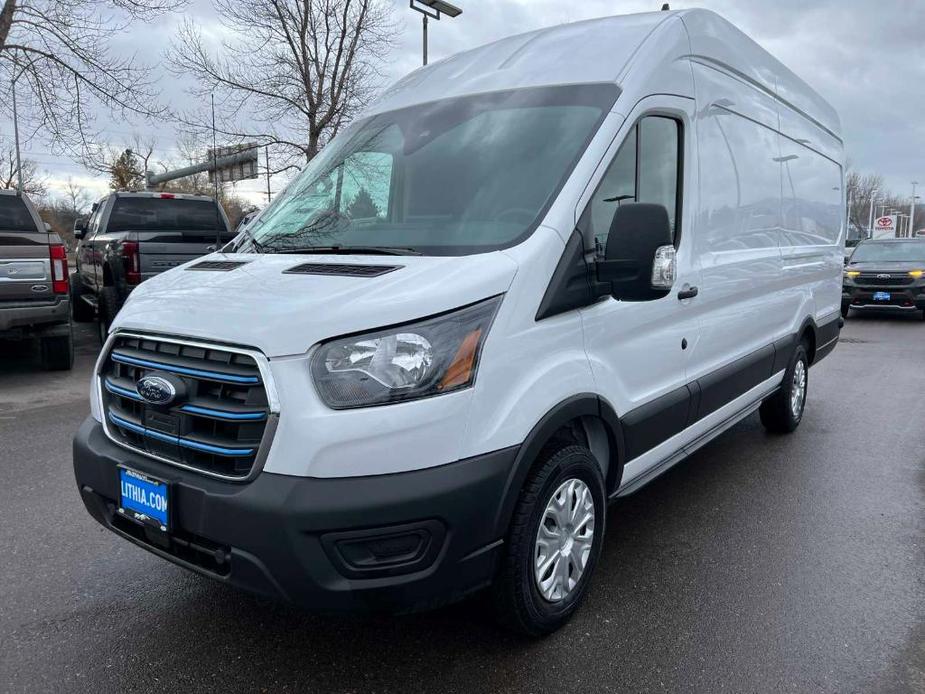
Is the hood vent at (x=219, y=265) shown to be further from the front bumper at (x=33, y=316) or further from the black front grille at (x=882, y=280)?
the black front grille at (x=882, y=280)

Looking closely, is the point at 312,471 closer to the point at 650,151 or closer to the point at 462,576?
the point at 462,576

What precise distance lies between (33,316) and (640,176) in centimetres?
659

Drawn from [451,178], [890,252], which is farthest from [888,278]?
[451,178]

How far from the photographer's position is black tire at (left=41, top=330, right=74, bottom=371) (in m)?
8.09

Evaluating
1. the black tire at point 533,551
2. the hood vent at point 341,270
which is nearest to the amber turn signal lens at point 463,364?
the hood vent at point 341,270

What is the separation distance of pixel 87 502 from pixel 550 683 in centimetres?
193

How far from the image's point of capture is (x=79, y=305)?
12445 millimetres

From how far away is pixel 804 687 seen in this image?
2.55 meters

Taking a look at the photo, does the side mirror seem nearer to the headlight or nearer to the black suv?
the headlight

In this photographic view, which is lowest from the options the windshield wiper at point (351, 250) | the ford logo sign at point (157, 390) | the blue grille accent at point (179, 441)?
the blue grille accent at point (179, 441)

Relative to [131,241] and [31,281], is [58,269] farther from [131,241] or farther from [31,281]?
[131,241]

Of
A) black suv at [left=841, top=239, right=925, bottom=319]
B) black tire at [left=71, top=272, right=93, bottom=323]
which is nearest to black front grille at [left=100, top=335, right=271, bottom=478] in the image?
black tire at [left=71, top=272, right=93, bottom=323]

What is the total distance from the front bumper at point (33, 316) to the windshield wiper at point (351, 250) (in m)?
5.38

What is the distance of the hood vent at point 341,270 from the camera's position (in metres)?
2.51
